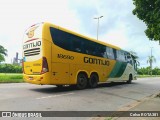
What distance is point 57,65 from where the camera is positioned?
14.0 meters

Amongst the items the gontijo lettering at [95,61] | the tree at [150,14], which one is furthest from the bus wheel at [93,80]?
the tree at [150,14]

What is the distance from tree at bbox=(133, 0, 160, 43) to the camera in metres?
14.4

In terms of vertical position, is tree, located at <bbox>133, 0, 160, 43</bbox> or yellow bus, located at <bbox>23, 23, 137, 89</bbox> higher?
tree, located at <bbox>133, 0, 160, 43</bbox>

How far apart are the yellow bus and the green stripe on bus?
7.46 feet

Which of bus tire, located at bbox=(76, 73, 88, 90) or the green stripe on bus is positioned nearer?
bus tire, located at bbox=(76, 73, 88, 90)

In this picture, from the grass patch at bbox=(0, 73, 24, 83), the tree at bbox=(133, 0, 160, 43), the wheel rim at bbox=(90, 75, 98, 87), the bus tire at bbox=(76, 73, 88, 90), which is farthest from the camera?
the grass patch at bbox=(0, 73, 24, 83)

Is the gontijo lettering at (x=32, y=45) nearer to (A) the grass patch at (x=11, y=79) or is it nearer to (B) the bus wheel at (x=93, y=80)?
(B) the bus wheel at (x=93, y=80)

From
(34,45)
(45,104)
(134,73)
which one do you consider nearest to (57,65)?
(34,45)

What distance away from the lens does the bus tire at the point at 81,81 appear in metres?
15.8

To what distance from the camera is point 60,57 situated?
14.1m

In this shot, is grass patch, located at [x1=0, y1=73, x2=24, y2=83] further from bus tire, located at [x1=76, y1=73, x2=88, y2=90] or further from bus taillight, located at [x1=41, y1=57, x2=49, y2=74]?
bus taillight, located at [x1=41, y1=57, x2=49, y2=74]

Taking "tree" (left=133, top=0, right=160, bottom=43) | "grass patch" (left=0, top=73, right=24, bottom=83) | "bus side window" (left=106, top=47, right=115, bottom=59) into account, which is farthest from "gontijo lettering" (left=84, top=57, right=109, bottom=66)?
"grass patch" (left=0, top=73, right=24, bottom=83)

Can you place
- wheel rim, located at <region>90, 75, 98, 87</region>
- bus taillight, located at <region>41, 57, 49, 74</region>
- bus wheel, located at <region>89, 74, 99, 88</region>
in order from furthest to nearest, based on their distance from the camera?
wheel rim, located at <region>90, 75, 98, 87</region> < bus wheel, located at <region>89, 74, 99, 88</region> < bus taillight, located at <region>41, 57, 49, 74</region>

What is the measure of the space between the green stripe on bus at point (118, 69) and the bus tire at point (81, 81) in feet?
13.6
